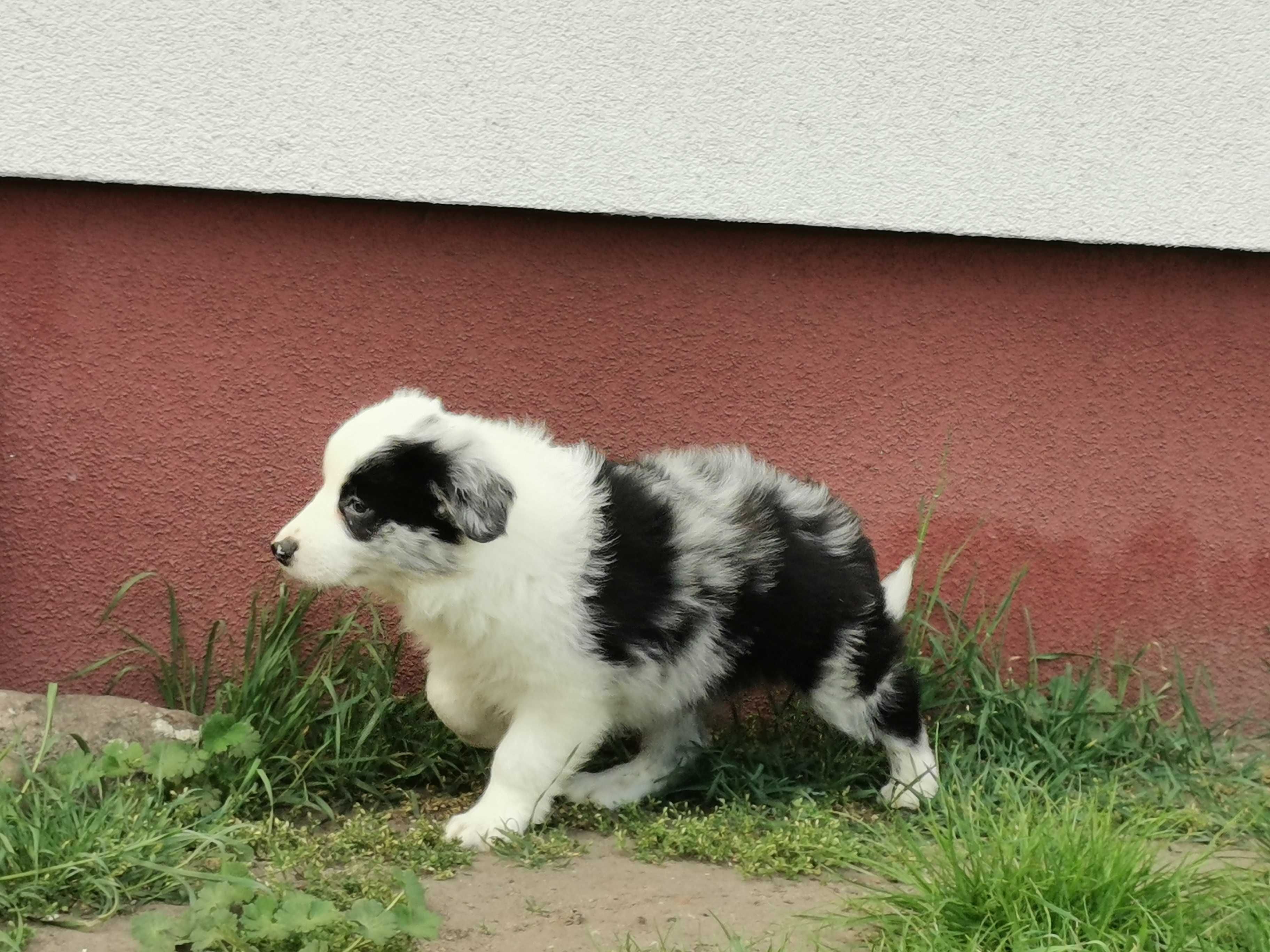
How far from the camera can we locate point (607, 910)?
10.6ft

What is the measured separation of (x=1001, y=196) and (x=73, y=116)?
2948 millimetres

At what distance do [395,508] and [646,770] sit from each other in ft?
3.97

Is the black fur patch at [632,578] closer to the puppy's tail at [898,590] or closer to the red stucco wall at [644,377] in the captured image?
the puppy's tail at [898,590]

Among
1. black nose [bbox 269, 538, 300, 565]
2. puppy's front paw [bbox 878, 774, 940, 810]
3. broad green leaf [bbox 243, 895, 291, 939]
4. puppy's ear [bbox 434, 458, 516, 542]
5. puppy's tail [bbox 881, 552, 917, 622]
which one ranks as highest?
puppy's ear [bbox 434, 458, 516, 542]

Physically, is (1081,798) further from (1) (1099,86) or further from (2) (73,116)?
(2) (73,116)

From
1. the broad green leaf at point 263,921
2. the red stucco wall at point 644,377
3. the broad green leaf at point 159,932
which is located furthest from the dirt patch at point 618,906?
the red stucco wall at point 644,377

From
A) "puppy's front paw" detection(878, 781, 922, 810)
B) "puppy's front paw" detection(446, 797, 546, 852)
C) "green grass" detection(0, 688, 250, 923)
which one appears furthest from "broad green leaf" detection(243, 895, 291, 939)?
"puppy's front paw" detection(878, 781, 922, 810)

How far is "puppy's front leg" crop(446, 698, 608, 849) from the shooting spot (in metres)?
3.60

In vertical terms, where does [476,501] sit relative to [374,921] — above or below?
above

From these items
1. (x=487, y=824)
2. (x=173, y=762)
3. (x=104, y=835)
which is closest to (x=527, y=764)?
(x=487, y=824)

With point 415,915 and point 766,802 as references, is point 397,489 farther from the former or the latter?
point 766,802

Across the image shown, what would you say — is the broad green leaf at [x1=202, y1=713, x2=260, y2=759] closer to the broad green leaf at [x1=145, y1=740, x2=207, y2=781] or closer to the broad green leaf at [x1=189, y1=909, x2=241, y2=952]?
the broad green leaf at [x1=145, y1=740, x2=207, y2=781]

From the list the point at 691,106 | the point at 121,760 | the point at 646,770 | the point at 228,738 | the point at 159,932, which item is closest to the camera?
the point at 159,932

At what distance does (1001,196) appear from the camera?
14.8 ft
